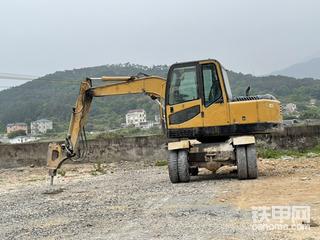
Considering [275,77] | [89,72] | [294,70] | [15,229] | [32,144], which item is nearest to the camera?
[15,229]

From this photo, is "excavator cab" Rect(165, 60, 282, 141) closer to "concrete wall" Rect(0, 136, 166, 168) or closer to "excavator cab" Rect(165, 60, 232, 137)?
"excavator cab" Rect(165, 60, 232, 137)

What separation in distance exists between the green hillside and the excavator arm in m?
14.8

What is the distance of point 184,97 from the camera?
1172cm

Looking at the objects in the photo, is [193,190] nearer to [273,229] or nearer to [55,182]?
[273,229]

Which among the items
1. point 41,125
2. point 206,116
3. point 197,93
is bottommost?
point 206,116

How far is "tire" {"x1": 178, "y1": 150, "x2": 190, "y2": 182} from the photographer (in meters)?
11.3

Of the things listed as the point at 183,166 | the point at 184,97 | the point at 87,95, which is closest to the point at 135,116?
the point at 87,95

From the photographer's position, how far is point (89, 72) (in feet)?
184

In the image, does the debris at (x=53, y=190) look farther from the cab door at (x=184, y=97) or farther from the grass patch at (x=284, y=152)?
the grass patch at (x=284, y=152)

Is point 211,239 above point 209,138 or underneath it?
underneath

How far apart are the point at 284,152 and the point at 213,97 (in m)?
7.25

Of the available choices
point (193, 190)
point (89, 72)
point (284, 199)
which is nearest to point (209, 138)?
point (193, 190)

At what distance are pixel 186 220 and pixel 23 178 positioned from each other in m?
10.8

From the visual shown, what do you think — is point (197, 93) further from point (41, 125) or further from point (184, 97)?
point (41, 125)
